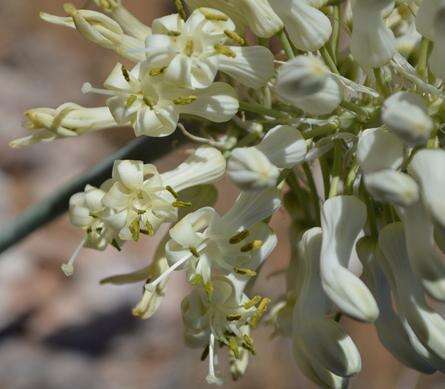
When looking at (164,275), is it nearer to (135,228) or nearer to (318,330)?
(135,228)

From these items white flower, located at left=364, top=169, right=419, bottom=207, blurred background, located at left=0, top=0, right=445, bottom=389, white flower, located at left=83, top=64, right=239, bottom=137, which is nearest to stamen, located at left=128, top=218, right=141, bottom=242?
white flower, located at left=83, top=64, right=239, bottom=137

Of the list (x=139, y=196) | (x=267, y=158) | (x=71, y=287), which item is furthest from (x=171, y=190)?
(x=71, y=287)

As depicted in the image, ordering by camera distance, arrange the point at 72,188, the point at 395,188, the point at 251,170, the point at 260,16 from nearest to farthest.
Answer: the point at 395,188
the point at 251,170
the point at 260,16
the point at 72,188

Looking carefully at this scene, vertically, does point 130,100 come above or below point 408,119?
below

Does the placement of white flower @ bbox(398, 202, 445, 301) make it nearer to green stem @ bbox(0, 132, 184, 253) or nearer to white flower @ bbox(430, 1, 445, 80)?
white flower @ bbox(430, 1, 445, 80)

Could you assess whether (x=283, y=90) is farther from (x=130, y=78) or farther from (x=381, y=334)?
(x=381, y=334)

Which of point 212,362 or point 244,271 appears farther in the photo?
point 212,362
